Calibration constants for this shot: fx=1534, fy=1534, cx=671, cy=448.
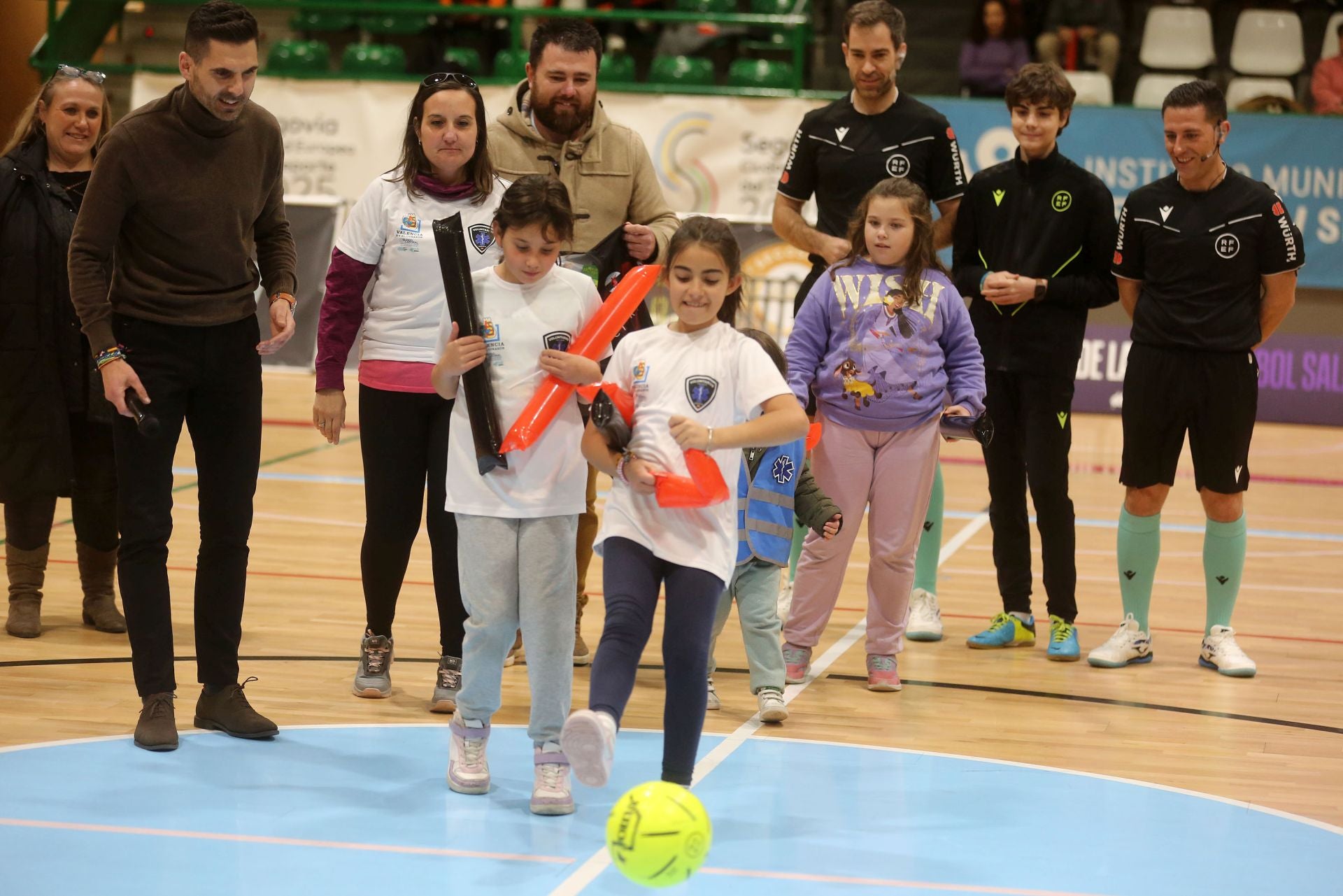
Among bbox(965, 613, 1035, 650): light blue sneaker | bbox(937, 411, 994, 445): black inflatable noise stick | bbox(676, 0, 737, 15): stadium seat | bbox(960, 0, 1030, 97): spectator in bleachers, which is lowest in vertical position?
bbox(965, 613, 1035, 650): light blue sneaker

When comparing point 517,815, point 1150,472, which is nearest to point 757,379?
point 517,815

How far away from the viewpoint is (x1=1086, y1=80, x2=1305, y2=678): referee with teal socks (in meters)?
5.54

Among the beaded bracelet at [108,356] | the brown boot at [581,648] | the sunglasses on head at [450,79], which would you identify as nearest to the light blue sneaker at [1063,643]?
the brown boot at [581,648]

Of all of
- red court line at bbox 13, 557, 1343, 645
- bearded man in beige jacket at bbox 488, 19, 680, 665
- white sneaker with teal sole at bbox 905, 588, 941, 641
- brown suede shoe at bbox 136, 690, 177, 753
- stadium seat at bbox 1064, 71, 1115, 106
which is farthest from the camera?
stadium seat at bbox 1064, 71, 1115, 106

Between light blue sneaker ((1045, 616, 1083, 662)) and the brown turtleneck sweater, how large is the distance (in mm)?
3289

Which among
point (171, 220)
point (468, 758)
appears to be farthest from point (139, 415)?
point (468, 758)

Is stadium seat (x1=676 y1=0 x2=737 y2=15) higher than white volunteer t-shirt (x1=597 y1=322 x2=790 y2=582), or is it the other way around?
stadium seat (x1=676 y1=0 x2=737 y2=15)

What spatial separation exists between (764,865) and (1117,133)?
445 inches

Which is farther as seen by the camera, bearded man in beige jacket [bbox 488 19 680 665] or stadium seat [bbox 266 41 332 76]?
stadium seat [bbox 266 41 332 76]

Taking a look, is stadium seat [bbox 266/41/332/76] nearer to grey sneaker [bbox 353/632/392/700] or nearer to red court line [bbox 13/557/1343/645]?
red court line [bbox 13/557/1343/645]

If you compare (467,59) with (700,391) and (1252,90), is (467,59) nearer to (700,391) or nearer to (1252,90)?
(1252,90)

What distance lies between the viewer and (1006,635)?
607 cm

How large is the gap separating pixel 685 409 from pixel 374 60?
477 inches

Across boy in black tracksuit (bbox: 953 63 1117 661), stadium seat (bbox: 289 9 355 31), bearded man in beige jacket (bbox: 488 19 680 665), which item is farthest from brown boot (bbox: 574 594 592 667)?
stadium seat (bbox: 289 9 355 31)
